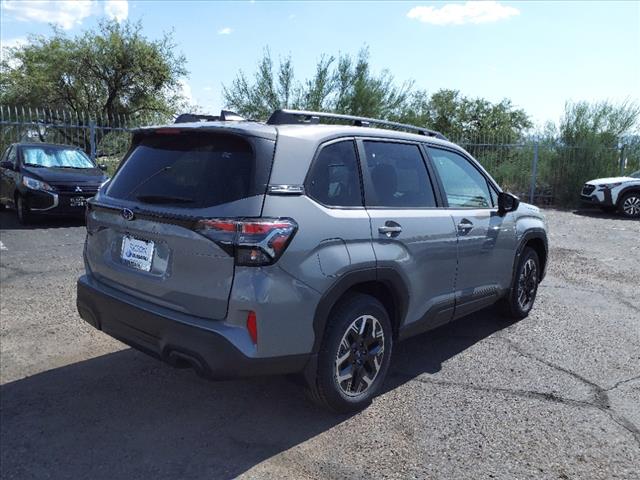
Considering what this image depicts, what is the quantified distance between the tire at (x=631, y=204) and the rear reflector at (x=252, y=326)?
15557 millimetres

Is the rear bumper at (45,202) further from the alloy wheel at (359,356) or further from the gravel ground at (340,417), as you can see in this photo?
the alloy wheel at (359,356)

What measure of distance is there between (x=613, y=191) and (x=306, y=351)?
Answer: 15164 millimetres

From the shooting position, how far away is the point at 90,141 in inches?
639

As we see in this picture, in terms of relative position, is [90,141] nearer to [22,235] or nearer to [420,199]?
[22,235]

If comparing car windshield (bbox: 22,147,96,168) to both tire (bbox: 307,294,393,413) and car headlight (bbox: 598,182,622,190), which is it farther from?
car headlight (bbox: 598,182,622,190)

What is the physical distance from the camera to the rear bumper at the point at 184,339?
2932 millimetres

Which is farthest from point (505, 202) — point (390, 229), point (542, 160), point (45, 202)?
point (542, 160)

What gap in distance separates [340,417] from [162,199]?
1.80m

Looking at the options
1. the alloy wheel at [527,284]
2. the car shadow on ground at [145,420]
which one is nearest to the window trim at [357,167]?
the car shadow on ground at [145,420]

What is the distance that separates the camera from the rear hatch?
298 cm

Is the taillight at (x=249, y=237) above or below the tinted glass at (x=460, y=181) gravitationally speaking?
below

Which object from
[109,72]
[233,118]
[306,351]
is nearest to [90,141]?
[109,72]

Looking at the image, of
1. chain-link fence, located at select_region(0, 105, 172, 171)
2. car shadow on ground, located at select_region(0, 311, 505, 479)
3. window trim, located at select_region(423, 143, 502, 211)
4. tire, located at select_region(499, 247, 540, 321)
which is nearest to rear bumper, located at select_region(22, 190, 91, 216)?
chain-link fence, located at select_region(0, 105, 172, 171)

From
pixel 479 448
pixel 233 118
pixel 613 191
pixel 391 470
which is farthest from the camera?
pixel 613 191
